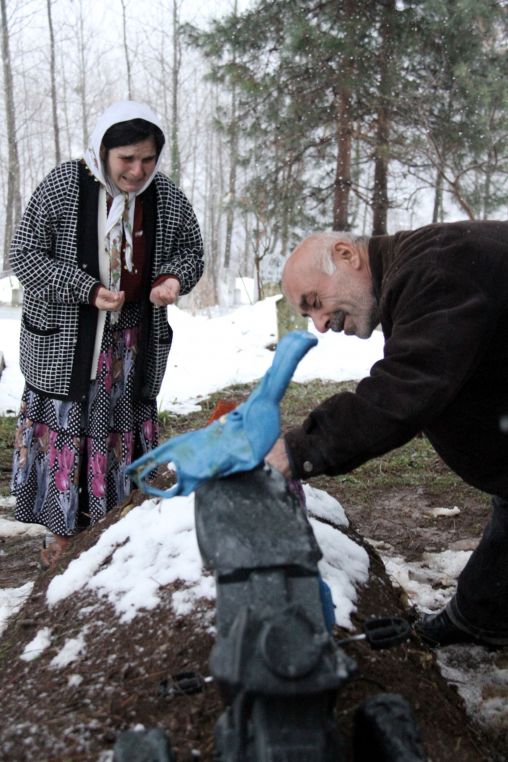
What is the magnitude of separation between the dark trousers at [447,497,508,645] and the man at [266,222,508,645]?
0.01 m

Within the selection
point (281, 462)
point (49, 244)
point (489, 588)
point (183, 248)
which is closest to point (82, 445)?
point (49, 244)

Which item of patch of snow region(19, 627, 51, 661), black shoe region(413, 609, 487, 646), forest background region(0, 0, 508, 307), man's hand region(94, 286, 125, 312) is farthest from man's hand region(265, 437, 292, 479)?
forest background region(0, 0, 508, 307)

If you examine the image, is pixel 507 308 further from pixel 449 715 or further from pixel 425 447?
pixel 425 447

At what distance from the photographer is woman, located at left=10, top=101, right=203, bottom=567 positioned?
2893 mm

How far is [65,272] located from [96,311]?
22 centimetres

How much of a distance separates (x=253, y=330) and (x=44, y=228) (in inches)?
344

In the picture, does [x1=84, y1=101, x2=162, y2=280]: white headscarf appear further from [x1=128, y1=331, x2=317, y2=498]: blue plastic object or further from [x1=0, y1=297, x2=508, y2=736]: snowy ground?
[x1=128, y1=331, x2=317, y2=498]: blue plastic object

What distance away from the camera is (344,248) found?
2143mm

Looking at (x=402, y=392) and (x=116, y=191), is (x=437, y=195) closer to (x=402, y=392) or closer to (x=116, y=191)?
(x=116, y=191)

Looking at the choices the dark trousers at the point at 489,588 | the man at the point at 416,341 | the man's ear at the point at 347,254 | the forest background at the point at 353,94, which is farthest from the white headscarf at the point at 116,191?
the forest background at the point at 353,94

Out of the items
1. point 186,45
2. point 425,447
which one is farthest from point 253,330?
point 425,447

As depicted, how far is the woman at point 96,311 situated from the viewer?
2.89 m

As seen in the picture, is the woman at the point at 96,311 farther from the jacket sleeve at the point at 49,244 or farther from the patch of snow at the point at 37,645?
the patch of snow at the point at 37,645

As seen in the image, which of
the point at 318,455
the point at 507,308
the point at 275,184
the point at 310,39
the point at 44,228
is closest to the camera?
the point at 318,455
